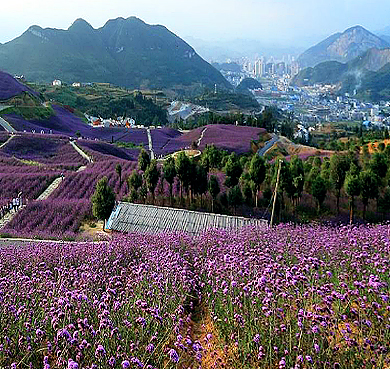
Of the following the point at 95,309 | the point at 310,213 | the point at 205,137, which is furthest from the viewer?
the point at 205,137

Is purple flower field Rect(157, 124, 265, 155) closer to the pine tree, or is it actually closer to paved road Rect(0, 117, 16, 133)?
paved road Rect(0, 117, 16, 133)

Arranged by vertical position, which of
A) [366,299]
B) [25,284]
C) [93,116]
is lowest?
[93,116]

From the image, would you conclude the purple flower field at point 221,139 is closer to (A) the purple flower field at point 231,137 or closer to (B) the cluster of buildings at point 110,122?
(A) the purple flower field at point 231,137

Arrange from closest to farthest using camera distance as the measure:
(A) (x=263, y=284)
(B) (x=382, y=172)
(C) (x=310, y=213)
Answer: (A) (x=263, y=284) → (C) (x=310, y=213) → (B) (x=382, y=172)

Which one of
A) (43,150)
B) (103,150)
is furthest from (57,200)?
(103,150)

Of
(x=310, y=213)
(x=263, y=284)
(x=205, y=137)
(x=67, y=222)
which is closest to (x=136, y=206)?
(x=67, y=222)

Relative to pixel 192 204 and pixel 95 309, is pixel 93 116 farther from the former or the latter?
pixel 95 309
